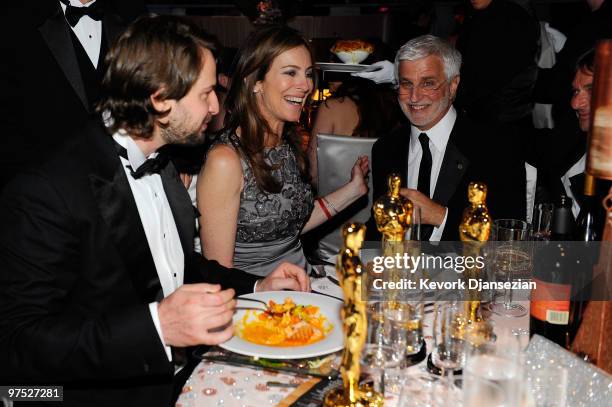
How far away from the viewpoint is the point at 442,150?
3.00 meters

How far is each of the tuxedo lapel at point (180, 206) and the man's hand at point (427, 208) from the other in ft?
3.31

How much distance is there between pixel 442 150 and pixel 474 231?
4.83 ft

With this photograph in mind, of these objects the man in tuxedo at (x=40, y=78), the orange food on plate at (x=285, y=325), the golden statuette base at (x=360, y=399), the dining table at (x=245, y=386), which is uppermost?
the man in tuxedo at (x=40, y=78)

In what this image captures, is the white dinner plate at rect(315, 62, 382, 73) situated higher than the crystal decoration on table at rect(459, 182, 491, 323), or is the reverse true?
the white dinner plate at rect(315, 62, 382, 73)

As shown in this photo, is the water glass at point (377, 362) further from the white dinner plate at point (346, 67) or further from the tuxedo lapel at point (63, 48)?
the white dinner plate at point (346, 67)

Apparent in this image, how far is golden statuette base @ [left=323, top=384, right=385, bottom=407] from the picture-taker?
1.27 m

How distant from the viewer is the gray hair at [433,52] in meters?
2.95

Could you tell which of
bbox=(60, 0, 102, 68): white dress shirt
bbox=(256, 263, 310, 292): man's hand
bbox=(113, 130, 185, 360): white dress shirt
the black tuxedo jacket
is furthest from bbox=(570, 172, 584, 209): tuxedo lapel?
bbox=(60, 0, 102, 68): white dress shirt

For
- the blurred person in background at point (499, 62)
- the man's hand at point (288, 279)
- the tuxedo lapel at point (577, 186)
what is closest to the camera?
the man's hand at point (288, 279)

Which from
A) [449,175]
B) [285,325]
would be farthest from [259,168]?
[285,325]

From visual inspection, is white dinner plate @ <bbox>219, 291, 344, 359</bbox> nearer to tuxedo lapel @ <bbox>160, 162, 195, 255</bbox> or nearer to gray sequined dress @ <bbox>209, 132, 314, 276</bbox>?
tuxedo lapel @ <bbox>160, 162, 195, 255</bbox>

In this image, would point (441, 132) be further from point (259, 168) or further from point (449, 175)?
point (259, 168)

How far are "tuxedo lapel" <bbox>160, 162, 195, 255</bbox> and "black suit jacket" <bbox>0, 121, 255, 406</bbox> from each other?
292 millimetres

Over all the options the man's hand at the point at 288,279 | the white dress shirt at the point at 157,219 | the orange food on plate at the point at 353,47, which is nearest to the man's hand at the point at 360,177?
the man's hand at the point at 288,279
